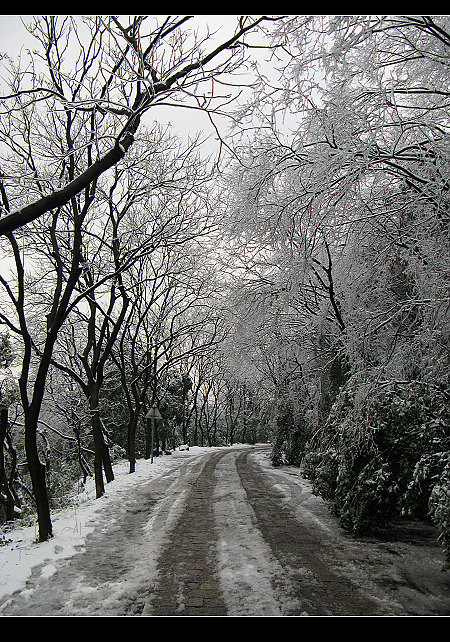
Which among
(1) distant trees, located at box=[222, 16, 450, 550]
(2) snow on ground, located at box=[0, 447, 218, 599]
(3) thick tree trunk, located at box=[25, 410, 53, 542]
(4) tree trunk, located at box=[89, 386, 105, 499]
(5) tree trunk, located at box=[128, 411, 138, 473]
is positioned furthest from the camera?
(5) tree trunk, located at box=[128, 411, 138, 473]

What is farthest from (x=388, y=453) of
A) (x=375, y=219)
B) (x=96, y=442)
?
(x=96, y=442)

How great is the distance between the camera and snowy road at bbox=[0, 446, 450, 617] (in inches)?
155

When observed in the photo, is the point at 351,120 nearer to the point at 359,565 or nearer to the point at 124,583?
the point at 359,565

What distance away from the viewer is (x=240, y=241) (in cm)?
726

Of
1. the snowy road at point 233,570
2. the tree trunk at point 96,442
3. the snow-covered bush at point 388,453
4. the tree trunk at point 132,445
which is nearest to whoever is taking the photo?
the snowy road at point 233,570

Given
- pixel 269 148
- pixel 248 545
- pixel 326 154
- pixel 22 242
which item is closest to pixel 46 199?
pixel 326 154

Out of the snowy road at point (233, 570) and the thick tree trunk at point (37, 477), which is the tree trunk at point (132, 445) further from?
the thick tree trunk at point (37, 477)

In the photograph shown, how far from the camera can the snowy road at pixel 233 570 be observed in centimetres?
393

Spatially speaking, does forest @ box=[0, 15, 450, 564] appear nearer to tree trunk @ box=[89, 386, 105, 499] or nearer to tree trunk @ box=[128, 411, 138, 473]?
tree trunk @ box=[89, 386, 105, 499]

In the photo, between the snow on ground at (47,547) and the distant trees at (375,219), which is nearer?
the distant trees at (375,219)

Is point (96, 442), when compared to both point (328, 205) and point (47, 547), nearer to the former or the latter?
point (47, 547)

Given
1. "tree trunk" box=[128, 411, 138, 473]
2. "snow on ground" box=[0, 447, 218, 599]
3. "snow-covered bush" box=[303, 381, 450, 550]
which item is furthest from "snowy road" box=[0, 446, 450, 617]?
"tree trunk" box=[128, 411, 138, 473]

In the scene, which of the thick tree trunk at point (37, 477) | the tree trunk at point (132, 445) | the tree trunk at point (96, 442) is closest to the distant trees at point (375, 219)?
the thick tree trunk at point (37, 477)

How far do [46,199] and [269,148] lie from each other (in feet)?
13.1
